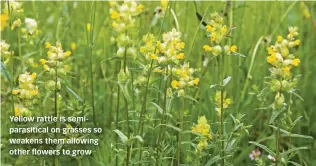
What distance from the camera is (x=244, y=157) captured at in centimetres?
266

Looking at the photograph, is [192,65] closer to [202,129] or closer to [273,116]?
[202,129]

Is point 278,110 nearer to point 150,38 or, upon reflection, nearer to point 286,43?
point 286,43

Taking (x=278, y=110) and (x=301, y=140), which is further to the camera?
(x=301, y=140)

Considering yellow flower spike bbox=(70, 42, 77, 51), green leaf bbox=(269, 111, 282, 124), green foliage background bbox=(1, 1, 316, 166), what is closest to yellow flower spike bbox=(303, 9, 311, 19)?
green foliage background bbox=(1, 1, 316, 166)

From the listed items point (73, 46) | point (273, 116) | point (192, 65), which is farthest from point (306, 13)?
point (273, 116)

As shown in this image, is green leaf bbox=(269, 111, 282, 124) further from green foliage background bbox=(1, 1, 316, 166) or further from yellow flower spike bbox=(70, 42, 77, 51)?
yellow flower spike bbox=(70, 42, 77, 51)

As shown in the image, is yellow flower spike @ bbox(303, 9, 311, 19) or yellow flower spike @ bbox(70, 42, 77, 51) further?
yellow flower spike @ bbox(303, 9, 311, 19)

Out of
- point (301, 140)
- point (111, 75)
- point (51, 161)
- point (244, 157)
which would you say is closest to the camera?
point (51, 161)

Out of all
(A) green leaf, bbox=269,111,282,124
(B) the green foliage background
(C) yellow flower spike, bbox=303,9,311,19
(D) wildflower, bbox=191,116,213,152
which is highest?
(C) yellow flower spike, bbox=303,9,311,19

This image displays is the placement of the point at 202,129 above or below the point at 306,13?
below

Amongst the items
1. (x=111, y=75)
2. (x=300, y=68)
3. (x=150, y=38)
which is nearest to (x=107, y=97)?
(x=111, y=75)

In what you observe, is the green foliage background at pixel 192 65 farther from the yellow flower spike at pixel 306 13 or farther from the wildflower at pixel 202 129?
the wildflower at pixel 202 129

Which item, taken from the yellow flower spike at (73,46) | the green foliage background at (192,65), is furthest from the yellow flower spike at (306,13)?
the yellow flower spike at (73,46)

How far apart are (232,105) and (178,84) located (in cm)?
93
